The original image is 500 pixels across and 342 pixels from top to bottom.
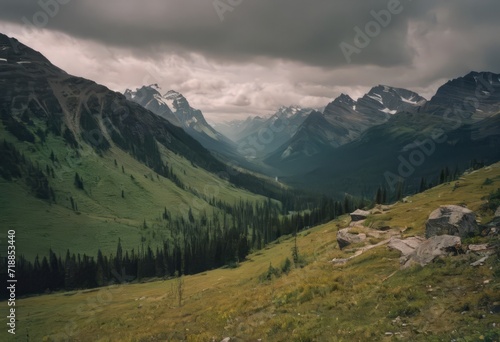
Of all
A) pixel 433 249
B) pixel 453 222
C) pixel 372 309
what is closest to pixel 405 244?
pixel 453 222

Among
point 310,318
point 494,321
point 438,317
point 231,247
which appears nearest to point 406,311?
point 438,317

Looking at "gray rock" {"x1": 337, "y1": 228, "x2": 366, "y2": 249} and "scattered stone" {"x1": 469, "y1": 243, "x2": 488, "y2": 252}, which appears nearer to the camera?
"scattered stone" {"x1": 469, "y1": 243, "x2": 488, "y2": 252}

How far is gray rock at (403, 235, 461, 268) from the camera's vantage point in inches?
1064

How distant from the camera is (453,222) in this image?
33969 millimetres

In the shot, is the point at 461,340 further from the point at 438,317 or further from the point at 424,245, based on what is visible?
the point at 424,245

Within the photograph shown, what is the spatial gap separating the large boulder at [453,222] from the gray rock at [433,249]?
5922 mm

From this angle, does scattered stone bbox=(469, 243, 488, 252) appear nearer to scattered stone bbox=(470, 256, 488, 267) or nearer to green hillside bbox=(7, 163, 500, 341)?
green hillside bbox=(7, 163, 500, 341)

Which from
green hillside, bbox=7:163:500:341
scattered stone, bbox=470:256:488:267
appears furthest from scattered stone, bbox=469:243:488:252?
scattered stone, bbox=470:256:488:267

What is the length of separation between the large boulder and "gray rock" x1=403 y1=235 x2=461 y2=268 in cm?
592

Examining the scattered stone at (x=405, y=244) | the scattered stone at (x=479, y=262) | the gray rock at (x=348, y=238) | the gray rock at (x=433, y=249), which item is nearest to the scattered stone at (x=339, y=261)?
the scattered stone at (x=405, y=244)

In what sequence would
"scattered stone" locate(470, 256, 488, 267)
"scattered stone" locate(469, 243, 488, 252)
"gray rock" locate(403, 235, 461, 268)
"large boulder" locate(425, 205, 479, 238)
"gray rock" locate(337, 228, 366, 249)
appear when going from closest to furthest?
"scattered stone" locate(470, 256, 488, 267), "scattered stone" locate(469, 243, 488, 252), "gray rock" locate(403, 235, 461, 268), "large boulder" locate(425, 205, 479, 238), "gray rock" locate(337, 228, 366, 249)

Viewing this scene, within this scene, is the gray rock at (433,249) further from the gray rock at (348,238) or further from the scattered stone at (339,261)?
the gray rock at (348,238)

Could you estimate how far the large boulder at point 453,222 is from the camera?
109ft

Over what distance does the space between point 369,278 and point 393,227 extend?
30887mm
